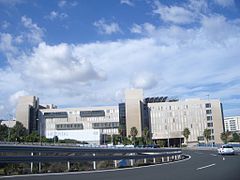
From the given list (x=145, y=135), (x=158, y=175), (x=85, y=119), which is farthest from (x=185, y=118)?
(x=158, y=175)

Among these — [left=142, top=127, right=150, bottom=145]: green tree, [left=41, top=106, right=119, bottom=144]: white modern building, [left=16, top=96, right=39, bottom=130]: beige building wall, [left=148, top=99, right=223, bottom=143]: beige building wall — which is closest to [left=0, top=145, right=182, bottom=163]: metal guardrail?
[left=142, top=127, right=150, bottom=145]: green tree

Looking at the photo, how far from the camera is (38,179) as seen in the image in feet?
38.2

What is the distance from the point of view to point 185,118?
145m

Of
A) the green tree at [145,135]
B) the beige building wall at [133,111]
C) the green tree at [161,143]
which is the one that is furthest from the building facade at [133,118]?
the green tree at [145,135]

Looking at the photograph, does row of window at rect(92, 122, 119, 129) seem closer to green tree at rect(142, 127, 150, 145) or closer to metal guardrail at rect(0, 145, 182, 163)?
green tree at rect(142, 127, 150, 145)

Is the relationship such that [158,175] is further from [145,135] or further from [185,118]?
[185,118]

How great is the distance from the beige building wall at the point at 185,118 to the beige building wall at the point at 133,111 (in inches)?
323

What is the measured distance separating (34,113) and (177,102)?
69661mm

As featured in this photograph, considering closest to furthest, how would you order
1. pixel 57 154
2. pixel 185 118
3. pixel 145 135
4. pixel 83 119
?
pixel 57 154, pixel 145 135, pixel 185 118, pixel 83 119

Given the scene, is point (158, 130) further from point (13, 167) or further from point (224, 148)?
point (13, 167)

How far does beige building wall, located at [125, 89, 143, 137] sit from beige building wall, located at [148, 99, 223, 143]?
8195 mm

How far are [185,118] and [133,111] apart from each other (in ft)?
79.5

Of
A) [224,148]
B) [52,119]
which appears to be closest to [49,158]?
[224,148]

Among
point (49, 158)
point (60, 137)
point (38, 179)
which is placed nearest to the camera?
point (38, 179)
